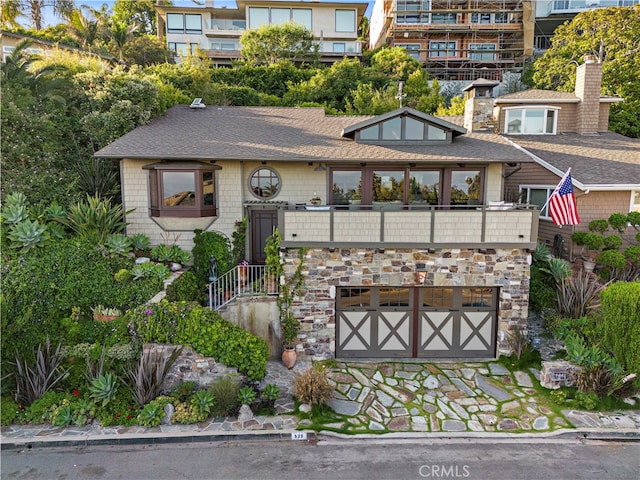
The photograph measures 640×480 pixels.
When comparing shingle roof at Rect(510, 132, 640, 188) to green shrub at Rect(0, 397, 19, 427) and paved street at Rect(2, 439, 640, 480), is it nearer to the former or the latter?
paved street at Rect(2, 439, 640, 480)

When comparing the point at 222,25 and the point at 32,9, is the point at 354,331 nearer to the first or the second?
the point at 32,9

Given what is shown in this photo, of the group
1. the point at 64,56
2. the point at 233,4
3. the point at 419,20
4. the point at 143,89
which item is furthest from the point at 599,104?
the point at 233,4

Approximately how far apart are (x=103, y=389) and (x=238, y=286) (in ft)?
13.7

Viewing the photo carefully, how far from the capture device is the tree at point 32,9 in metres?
28.1

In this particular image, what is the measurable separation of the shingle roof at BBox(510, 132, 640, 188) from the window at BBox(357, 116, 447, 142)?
5.28 metres

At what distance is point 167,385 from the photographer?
922cm

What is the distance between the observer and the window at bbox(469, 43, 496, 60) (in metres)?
42.8

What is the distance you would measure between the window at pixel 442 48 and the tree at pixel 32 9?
3400 cm

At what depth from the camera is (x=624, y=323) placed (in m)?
9.01

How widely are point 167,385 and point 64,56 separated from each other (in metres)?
15.6

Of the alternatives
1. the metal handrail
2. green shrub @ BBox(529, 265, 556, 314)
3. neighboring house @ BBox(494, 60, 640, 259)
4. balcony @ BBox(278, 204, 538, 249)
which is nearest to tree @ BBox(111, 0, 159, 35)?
neighboring house @ BBox(494, 60, 640, 259)

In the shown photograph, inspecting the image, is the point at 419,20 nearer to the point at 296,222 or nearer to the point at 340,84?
the point at 340,84

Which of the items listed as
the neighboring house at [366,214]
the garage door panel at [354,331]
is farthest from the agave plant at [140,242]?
the garage door panel at [354,331]

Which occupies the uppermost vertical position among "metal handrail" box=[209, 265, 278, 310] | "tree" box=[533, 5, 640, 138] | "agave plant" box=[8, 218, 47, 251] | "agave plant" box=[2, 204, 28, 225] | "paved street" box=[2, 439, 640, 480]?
"tree" box=[533, 5, 640, 138]
